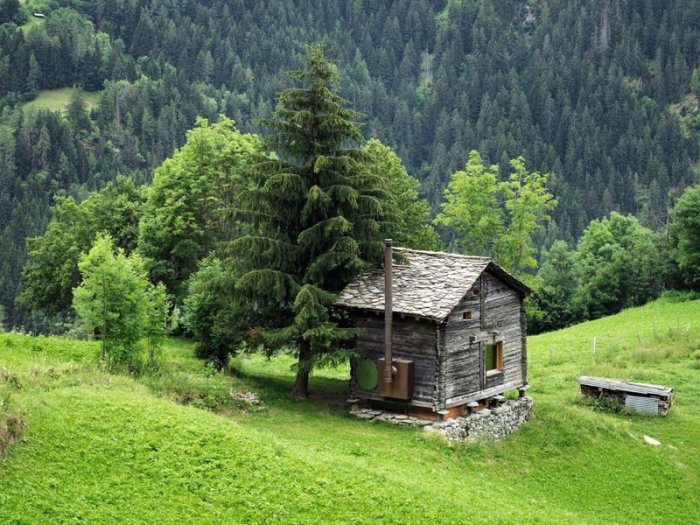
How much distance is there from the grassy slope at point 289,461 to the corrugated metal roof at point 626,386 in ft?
3.90

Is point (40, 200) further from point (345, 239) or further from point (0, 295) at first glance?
point (345, 239)

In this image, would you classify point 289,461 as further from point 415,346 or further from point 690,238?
point 690,238

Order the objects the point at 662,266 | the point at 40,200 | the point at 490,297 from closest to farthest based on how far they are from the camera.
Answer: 1. the point at 490,297
2. the point at 662,266
3. the point at 40,200

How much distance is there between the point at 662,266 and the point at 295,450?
62755 mm

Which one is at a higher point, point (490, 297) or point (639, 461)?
point (490, 297)

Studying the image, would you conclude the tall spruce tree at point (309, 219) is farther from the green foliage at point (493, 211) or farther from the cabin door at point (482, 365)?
the green foliage at point (493, 211)

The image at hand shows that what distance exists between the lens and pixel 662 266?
80125 millimetres

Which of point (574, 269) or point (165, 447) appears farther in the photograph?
point (574, 269)

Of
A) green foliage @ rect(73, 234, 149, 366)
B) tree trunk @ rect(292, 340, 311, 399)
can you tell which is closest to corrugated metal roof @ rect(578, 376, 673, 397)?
tree trunk @ rect(292, 340, 311, 399)

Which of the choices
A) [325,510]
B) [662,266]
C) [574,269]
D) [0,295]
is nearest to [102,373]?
[325,510]

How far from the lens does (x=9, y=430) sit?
2055 centimetres

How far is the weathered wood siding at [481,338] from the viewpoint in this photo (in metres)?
32.1

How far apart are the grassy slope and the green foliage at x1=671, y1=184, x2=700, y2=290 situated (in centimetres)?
3358

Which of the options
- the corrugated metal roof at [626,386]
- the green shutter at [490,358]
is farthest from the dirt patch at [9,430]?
the corrugated metal roof at [626,386]
